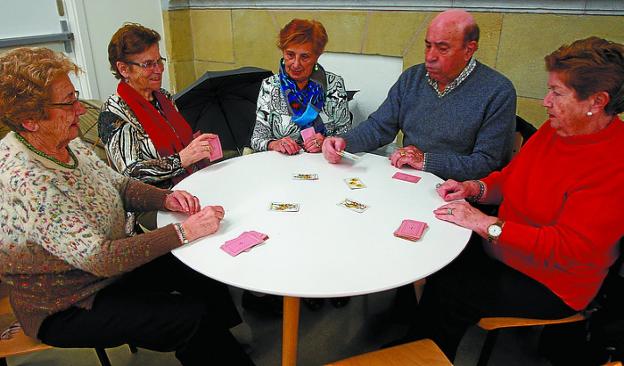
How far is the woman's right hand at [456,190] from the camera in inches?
68.1

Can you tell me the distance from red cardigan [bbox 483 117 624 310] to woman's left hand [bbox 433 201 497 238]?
66 millimetres

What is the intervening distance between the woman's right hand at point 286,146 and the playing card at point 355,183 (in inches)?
17.2

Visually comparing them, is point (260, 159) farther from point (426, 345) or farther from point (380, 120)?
point (426, 345)

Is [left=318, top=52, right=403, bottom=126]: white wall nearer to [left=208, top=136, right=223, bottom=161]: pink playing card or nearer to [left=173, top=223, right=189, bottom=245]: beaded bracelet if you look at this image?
[left=208, top=136, right=223, bottom=161]: pink playing card

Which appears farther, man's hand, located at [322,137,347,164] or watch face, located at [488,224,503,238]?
man's hand, located at [322,137,347,164]

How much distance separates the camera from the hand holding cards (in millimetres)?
1344

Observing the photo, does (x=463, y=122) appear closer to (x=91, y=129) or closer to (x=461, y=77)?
(x=461, y=77)

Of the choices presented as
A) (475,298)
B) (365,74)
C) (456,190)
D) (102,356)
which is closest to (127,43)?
(102,356)

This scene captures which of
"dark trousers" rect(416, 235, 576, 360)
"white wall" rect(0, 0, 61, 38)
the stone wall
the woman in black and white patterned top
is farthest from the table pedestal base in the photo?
"white wall" rect(0, 0, 61, 38)

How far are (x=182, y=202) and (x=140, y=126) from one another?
→ 0.57m

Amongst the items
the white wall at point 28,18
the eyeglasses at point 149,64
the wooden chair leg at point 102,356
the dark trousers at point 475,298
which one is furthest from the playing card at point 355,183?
the white wall at point 28,18

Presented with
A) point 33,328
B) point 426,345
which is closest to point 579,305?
point 426,345

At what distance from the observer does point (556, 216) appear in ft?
4.85

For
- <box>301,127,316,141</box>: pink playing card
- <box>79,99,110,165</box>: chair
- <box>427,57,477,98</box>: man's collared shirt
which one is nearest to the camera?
<box>427,57,477,98</box>: man's collared shirt
